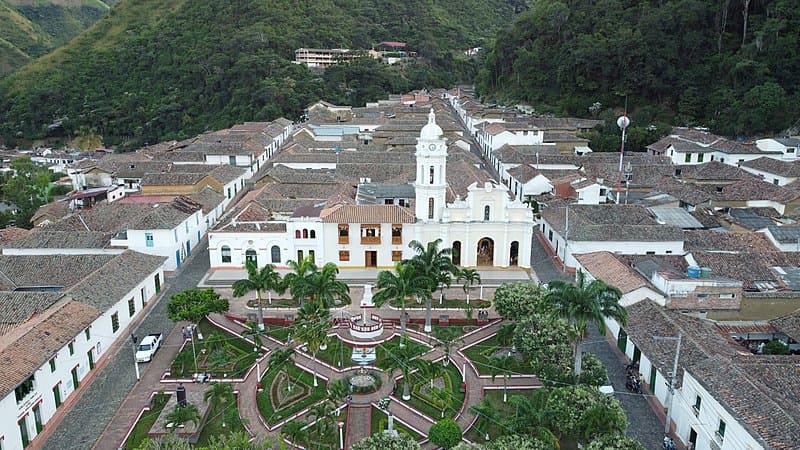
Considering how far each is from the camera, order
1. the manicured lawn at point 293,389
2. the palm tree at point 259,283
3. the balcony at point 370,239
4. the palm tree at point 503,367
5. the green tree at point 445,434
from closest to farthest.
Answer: the green tree at point 445,434
the manicured lawn at point 293,389
the palm tree at point 503,367
the palm tree at point 259,283
the balcony at point 370,239

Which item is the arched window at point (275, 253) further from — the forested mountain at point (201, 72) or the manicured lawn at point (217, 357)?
the forested mountain at point (201, 72)

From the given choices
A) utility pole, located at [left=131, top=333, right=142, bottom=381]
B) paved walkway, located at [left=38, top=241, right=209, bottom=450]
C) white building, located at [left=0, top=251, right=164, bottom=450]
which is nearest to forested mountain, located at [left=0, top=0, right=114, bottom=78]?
white building, located at [left=0, top=251, right=164, bottom=450]

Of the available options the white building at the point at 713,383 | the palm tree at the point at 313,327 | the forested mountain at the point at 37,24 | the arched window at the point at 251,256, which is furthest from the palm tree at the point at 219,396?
the forested mountain at the point at 37,24

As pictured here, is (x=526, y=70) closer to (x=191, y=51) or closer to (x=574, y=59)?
(x=574, y=59)

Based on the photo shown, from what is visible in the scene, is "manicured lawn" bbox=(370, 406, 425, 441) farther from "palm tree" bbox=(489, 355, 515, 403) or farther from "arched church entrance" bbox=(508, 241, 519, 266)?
"arched church entrance" bbox=(508, 241, 519, 266)

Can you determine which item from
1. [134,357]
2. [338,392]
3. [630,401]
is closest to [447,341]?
[338,392]

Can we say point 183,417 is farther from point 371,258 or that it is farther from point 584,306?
point 371,258

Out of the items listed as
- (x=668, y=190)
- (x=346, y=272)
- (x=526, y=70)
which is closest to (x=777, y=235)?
(x=668, y=190)
